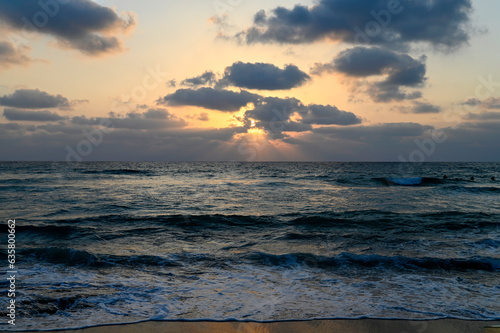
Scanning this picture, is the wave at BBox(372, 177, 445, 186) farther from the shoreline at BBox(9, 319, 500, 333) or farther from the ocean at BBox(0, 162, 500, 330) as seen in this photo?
the shoreline at BBox(9, 319, 500, 333)

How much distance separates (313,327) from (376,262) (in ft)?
16.2

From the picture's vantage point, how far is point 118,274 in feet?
28.3

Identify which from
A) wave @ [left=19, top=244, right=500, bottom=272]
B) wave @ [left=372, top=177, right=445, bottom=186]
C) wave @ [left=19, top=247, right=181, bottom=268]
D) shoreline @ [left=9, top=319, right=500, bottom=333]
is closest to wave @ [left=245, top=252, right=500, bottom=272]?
wave @ [left=19, top=244, right=500, bottom=272]

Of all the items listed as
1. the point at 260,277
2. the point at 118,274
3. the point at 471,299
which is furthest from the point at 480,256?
the point at 118,274

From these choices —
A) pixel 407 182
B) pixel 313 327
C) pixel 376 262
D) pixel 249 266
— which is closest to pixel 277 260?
pixel 249 266

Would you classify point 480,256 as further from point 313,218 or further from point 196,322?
point 196,322

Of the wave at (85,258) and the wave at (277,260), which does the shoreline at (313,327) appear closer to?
the wave at (277,260)

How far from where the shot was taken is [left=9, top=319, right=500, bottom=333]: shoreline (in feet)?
18.2

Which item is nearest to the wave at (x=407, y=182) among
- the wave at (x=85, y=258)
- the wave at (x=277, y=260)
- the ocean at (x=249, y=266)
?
the ocean at (x=249, y=266)

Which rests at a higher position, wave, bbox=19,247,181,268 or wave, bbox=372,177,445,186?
wave, bbox=372,177,445,186

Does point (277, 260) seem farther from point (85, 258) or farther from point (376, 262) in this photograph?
point (85, 258)

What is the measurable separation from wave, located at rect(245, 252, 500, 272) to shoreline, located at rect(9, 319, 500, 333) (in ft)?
11.7

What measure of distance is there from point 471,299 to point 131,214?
15.6 m

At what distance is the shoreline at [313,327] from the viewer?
5.55 m
